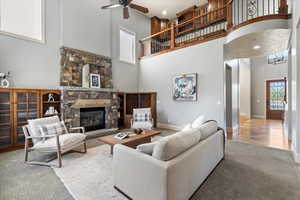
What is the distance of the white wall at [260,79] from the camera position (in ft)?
28.7

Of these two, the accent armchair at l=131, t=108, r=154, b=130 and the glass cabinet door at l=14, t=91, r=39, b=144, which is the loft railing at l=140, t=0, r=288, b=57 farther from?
the glass cabinet door at l=14, t=91, r=39, b=144

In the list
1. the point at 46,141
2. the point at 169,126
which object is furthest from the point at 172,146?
the point at 169,126

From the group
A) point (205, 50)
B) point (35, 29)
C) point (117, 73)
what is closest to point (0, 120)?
point (35, 29)

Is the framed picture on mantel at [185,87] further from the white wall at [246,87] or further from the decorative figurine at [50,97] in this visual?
the white wall at [246,87]

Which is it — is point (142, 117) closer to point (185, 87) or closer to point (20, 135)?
point (185, 87)

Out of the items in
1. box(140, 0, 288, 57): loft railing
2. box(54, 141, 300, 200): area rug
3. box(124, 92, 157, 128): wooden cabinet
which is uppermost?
box(140, 0, 288, 57): loft railing

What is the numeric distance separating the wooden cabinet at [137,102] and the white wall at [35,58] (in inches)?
112

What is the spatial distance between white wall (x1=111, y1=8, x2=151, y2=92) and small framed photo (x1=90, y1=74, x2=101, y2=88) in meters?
0.86

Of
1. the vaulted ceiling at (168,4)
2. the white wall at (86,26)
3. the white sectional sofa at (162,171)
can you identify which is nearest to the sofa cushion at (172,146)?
the white sectional sofa at (162,171)

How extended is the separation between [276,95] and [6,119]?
40.4 feet

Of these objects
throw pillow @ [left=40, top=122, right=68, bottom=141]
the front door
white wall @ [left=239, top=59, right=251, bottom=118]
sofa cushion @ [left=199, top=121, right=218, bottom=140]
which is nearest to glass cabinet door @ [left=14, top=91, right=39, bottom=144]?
throw pillow @ [left=40, top=122, right=68, bottom=141]

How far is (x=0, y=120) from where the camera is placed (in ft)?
11.0

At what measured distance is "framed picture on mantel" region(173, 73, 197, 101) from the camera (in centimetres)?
509

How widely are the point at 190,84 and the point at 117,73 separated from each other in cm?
313
